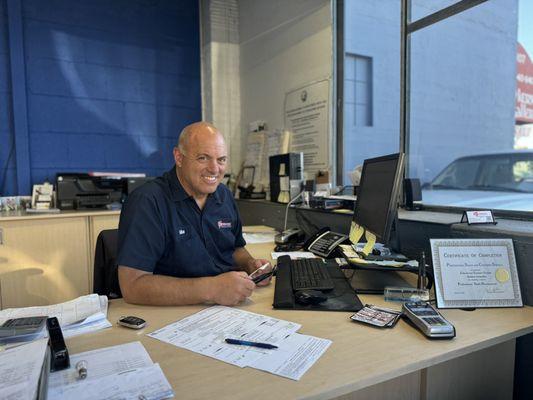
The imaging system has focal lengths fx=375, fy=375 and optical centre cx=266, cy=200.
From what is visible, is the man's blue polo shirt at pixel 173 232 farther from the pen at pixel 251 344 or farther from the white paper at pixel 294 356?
the white paper at pixel 294 356

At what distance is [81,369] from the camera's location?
777mm

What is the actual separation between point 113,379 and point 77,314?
0.40 m

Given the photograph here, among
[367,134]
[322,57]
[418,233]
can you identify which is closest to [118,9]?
[322,57]

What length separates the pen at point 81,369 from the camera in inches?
29.9

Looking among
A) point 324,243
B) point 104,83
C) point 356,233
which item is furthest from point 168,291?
point 104,83

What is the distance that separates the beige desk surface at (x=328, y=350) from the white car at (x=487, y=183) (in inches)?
37.3

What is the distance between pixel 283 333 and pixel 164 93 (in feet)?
11.3

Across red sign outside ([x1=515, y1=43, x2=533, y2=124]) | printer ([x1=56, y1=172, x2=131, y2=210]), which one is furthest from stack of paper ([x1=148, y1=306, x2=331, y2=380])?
printer ([x1=56, y1=172, x2=131, y2=210])

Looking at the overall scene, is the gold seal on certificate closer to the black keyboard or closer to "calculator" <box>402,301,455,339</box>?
"calculator" <box>402,301,455,339</box>

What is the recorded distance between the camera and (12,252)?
2814mm

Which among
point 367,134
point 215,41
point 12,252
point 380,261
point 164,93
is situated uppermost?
point 215,41

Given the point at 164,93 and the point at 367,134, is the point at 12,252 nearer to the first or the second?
the point at 164,93

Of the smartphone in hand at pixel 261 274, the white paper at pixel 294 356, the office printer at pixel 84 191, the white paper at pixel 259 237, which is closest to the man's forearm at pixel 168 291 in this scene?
the smartphone in hand at pixel 261 274

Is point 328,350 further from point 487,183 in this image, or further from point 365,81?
point 365,81
